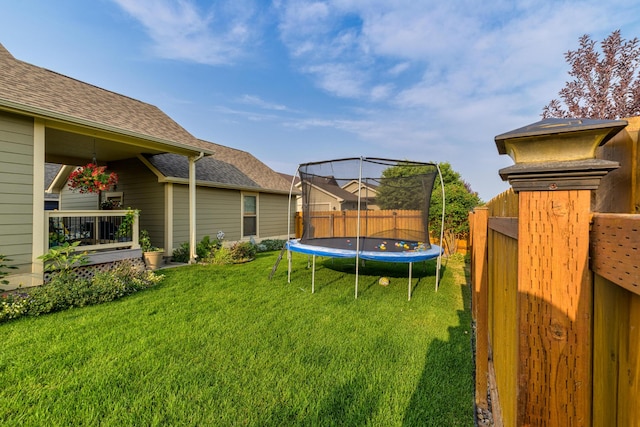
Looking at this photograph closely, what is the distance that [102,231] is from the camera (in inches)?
252

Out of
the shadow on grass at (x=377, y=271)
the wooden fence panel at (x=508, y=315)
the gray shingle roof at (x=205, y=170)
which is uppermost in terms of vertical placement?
the gray shingle roof at (x=205, y=170)

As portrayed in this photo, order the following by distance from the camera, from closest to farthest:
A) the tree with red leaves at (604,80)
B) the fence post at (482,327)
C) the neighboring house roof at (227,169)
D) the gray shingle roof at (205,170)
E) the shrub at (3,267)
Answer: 1. the fence post at (482,327)
2. the shrub at (3,267)
3. the tree with red leaves at (604,80)
4. the gray shingle roof at (205,170)
5. the neighboring house roof at (227,169)

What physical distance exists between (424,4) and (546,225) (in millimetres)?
6206

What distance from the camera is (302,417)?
6.05 ft

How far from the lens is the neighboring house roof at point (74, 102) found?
4.39 metres

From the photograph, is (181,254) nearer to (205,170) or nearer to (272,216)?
(205,170)

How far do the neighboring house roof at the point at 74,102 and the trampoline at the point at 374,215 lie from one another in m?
3.62

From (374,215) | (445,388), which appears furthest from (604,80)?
(445,388)

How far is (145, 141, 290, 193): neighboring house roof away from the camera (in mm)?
7875

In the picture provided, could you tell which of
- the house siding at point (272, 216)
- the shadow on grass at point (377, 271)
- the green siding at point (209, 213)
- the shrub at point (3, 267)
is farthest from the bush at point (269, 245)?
the shrub at point (3, 267)

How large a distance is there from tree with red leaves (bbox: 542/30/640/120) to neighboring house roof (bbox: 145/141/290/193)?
8799 mm

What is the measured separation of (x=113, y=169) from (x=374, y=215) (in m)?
8.00

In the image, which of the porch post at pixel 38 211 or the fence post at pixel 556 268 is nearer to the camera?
the fence post at pixel 556 268

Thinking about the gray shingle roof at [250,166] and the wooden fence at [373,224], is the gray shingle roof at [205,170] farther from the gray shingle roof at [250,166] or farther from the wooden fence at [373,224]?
the wooden fence at [373,224]
